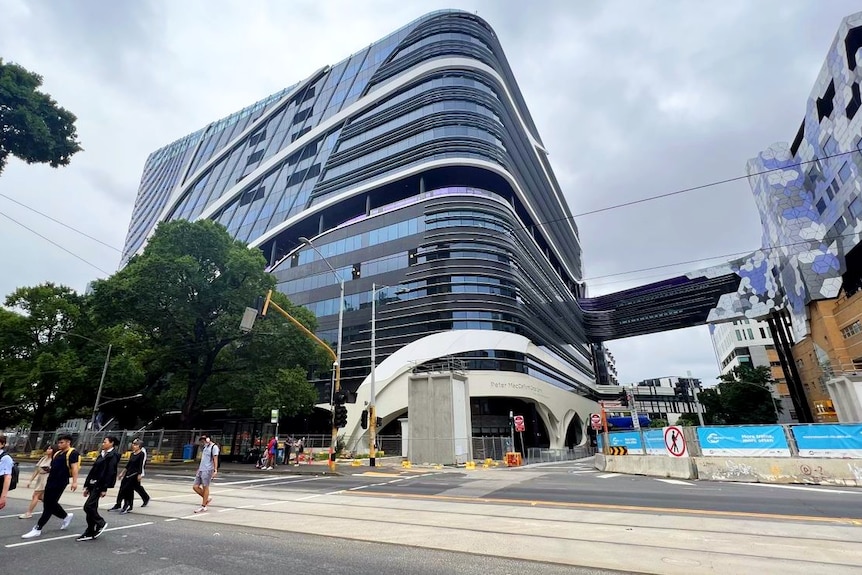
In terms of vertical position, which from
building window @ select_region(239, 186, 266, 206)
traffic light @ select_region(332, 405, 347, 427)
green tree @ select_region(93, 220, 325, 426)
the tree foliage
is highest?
building window @ select_region(239, 186, 266, 206)

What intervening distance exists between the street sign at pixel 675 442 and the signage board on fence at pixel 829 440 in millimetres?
3618

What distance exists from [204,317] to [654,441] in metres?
29.0

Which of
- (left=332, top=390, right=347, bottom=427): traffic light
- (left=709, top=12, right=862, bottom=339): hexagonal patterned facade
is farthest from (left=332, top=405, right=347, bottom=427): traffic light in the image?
(left=709, top=12, right=862, bottom=339): hexagonal patterned facade

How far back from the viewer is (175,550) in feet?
20.4

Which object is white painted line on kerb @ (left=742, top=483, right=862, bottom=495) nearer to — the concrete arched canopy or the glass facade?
the concrete arched canopy

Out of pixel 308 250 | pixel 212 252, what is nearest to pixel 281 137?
pixel 308 250

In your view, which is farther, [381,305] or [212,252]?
[381,305]

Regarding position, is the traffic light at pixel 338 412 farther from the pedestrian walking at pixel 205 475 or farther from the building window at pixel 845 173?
the building window at pixel 845 173

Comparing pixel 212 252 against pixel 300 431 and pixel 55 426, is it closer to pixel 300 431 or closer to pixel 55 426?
pixel 300 431

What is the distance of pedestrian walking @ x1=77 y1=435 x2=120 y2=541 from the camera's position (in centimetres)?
688

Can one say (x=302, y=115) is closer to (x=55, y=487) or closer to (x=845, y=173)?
(x=845, y=173)

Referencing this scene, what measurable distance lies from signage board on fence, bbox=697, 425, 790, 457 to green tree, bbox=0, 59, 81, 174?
85.9ft

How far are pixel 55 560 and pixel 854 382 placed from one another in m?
54.5

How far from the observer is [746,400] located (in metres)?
51.0
